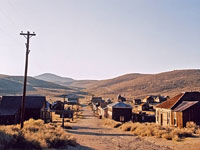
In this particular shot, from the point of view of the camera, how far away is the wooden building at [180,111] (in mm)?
30453

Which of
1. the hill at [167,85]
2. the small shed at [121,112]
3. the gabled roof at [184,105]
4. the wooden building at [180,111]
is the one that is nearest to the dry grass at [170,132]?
the wooden building at [180,111]

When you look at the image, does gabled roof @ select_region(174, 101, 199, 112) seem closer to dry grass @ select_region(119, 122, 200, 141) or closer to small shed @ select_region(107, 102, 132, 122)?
dry grass @ select_region(119, 122, 200, 141)

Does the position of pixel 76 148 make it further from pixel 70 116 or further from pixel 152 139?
pixel 70 116

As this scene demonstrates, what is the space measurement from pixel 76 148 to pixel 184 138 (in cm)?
1026

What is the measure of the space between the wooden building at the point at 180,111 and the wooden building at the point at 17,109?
50.2 feet

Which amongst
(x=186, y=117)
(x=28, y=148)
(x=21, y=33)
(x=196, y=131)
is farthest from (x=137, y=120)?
(x=28, y=148)

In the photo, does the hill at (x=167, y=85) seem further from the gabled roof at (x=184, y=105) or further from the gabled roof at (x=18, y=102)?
the gabled roof at (x=184, y=105)

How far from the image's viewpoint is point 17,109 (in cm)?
3553

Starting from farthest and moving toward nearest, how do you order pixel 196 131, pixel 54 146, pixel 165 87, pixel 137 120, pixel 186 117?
1. pixel 165 87
2. pixel 137 120
3. pixel 186 117
4. pixel 196 131
5. pixel 54 146

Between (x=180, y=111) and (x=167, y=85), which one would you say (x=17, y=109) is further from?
(x=167, y=85)

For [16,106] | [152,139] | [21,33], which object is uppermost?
[21,33]

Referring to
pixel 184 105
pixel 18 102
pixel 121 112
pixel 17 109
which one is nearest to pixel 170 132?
pixel 184 105

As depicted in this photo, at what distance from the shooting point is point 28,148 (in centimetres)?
1584

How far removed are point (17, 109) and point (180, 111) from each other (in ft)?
→ 62.0
